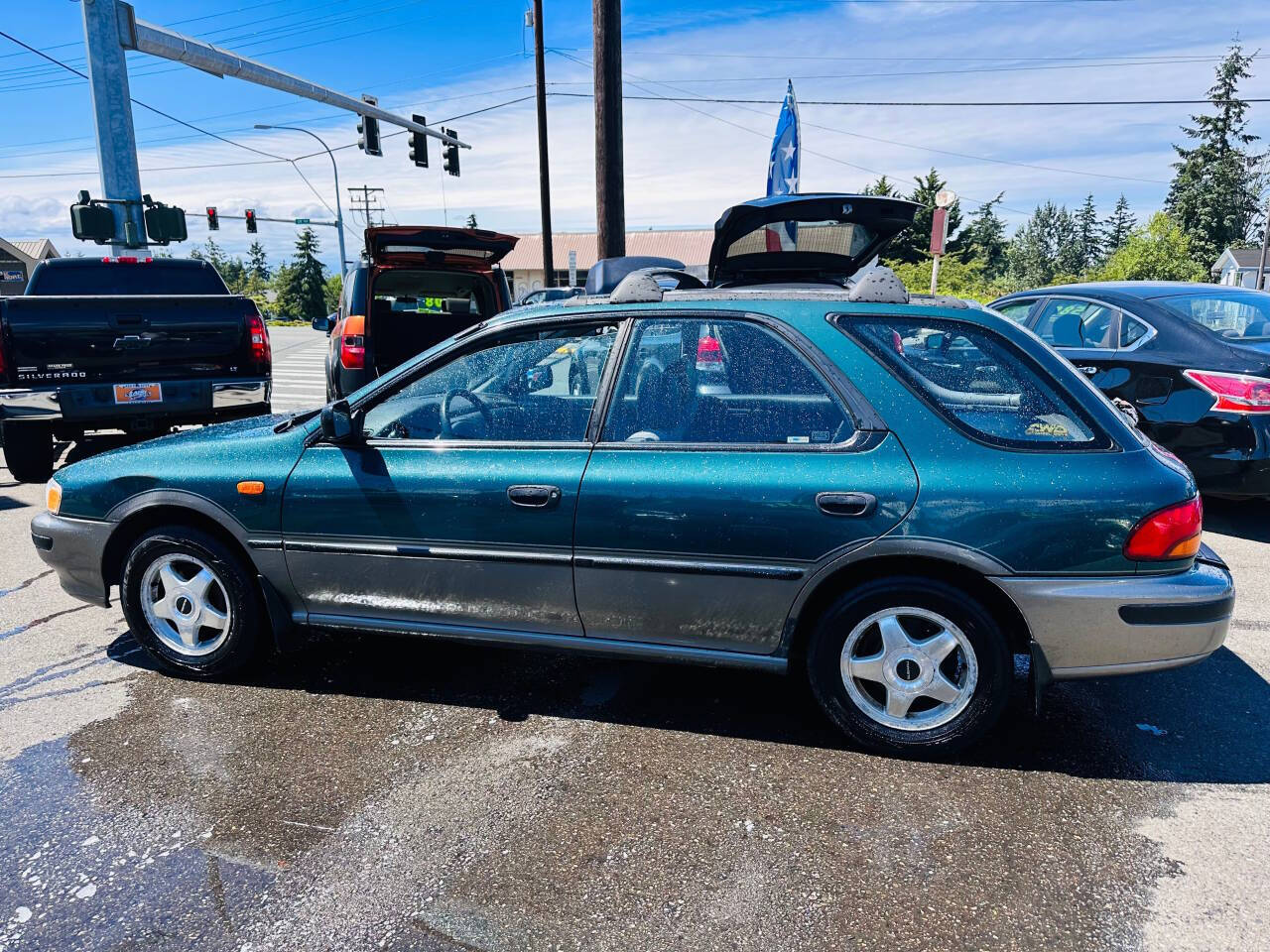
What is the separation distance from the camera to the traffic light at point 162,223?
41.6 ft

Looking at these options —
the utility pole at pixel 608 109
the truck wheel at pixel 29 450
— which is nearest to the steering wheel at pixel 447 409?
the truck wheel at pixel 29 450

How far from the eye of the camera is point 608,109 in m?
10.3

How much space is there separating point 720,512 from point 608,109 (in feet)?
28.7

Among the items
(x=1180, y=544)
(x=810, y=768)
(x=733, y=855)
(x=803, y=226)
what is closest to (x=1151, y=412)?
(x=803, y=226)

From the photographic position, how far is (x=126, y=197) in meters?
13.1

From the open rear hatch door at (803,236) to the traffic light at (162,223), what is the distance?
9.99 metres

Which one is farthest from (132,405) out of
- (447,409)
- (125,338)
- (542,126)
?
(542,126)

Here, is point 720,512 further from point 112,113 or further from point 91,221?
point 112,113

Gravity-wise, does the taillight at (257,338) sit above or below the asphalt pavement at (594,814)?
Result: above

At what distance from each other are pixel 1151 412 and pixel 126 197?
46.1 feet

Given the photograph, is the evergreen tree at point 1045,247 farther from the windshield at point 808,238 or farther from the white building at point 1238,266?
the windshield at point 808,238

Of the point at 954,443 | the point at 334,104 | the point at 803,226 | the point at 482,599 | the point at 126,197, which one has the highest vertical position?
the point at 334,104

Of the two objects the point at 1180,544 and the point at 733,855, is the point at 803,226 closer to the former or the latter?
the point at 1180,544

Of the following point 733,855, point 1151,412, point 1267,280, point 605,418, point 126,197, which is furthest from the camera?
point 1267,280
